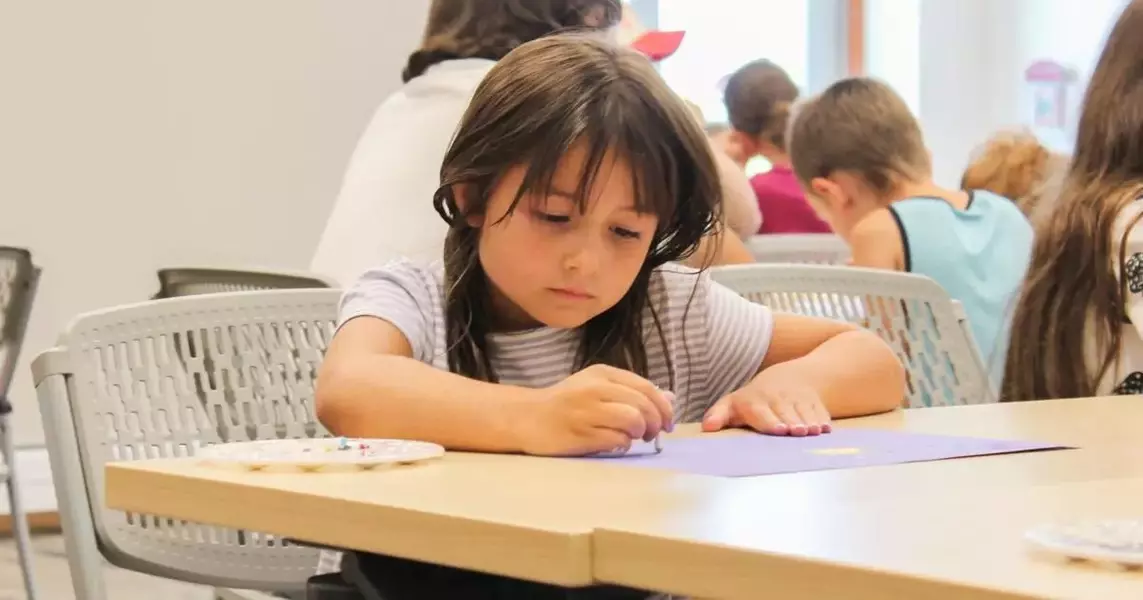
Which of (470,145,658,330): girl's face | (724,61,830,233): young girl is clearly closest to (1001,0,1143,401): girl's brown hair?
(470,145,658,330): girl's face

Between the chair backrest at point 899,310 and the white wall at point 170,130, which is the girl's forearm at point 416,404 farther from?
the white wall at point 170,130

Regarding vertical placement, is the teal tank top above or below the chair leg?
above

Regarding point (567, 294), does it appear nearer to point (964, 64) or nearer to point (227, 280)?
point (227, 280)

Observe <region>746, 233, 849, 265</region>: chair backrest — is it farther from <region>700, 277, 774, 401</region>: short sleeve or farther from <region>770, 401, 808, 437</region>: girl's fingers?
<region>770, 401, 808, 437</region>: girl's fingers

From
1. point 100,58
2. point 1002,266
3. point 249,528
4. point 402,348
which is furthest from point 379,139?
point 100,58

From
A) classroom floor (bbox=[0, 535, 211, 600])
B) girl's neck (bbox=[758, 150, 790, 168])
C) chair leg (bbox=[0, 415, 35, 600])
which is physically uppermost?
girl's neck (bbox=[758, 150, 790, 168])

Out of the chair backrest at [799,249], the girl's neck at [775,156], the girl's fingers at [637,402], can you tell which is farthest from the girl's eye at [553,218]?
the girl's neck at [775,156]

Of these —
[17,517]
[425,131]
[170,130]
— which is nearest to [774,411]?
[425,131]

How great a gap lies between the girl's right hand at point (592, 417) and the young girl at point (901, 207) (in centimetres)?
131

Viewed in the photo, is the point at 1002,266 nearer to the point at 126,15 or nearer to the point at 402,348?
the point at 402,348

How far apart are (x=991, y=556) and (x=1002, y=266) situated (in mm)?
2107

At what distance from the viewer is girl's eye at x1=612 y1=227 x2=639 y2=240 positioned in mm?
1090

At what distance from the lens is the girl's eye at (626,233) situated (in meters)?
1.09

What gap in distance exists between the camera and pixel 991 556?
1.67 ft
